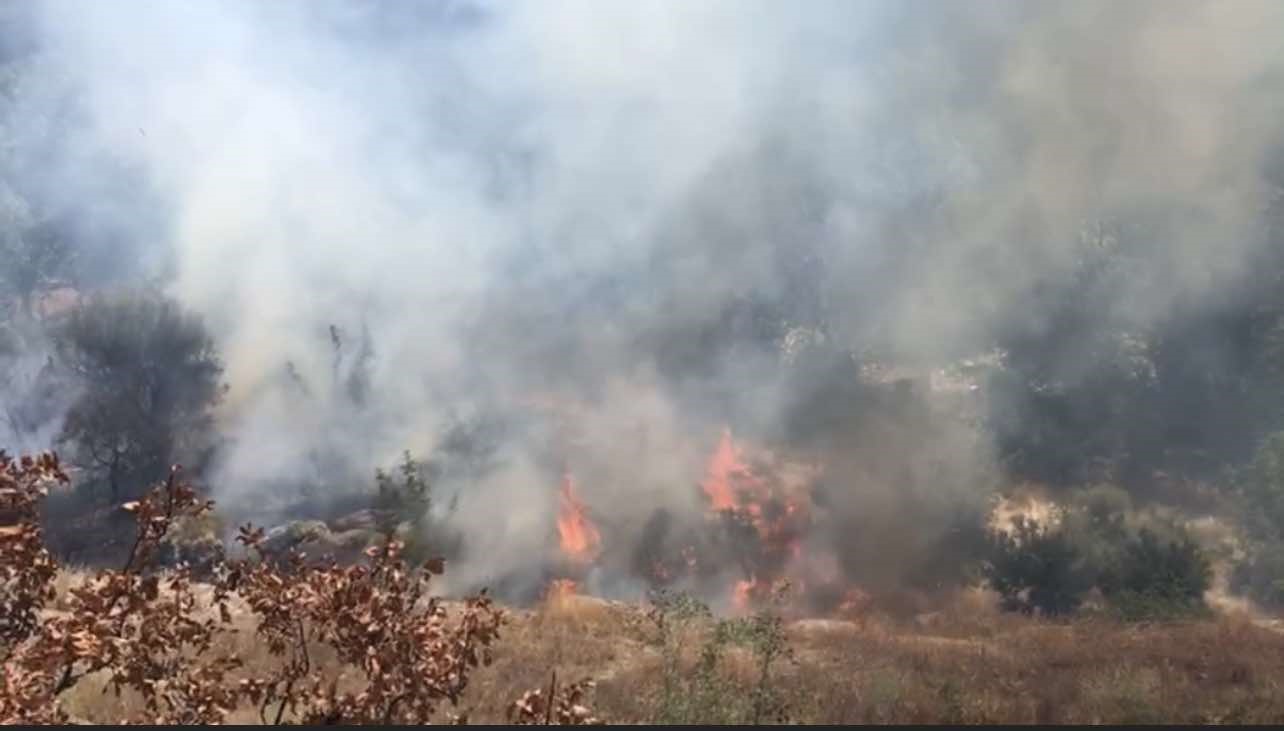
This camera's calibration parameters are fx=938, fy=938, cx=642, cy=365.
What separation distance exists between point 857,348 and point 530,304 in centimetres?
1015

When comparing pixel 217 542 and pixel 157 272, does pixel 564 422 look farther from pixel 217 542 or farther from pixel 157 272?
pixel 157 272

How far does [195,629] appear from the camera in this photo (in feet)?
13.6

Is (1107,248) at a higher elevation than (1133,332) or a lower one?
higher

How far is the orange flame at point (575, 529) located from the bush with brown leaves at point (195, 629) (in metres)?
14.3

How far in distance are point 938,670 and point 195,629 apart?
9.28m

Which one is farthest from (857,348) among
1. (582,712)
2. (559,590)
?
(582,712)

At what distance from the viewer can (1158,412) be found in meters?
23.6

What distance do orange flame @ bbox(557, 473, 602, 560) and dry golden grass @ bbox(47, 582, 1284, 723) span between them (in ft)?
11.9

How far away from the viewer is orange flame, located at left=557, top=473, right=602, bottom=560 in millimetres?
18844

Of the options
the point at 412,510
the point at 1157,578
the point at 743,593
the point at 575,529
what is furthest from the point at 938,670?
the point at 412,510

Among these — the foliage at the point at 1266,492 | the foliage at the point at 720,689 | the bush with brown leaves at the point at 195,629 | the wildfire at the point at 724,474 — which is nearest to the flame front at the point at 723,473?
the wildfire at the point at 724,474

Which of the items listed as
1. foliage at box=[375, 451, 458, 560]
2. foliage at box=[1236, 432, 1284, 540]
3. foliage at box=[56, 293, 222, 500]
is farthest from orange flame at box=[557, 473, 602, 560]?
foliage at box=[1236, 432, 1284, 540]

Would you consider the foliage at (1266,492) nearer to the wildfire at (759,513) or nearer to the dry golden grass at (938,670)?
the dry golden grass at (938,670)

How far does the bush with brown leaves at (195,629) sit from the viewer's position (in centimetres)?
384
